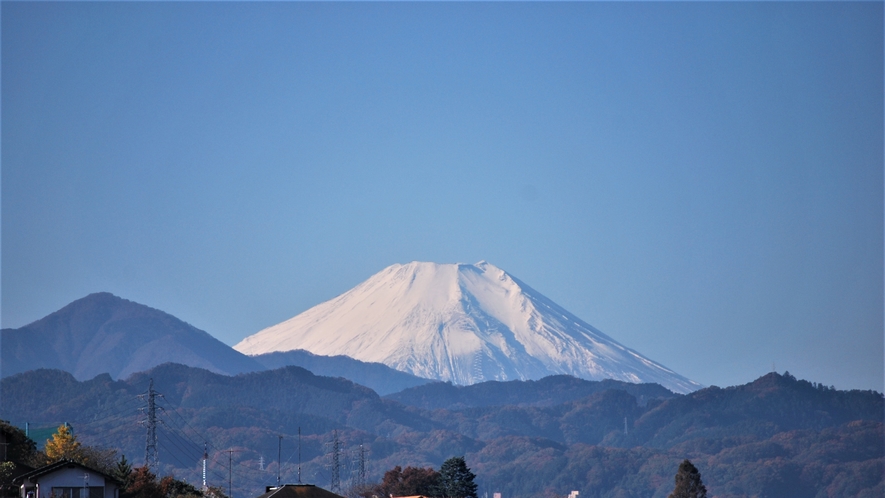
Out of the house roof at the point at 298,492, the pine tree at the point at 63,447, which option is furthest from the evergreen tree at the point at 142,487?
the pine tree at the point at 63,447

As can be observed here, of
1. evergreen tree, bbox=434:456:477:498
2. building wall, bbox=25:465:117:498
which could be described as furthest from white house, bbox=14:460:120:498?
evergreen tree, bbox=434:456:477:498

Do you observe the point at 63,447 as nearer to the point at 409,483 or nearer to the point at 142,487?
the point at 142,487

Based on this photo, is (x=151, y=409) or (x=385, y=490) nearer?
(x=151, y=409)

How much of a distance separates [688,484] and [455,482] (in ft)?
64.7

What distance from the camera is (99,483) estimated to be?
48.7 m

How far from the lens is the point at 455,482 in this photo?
93.4 m

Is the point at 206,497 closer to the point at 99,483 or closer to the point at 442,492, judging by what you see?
the point at 99,483

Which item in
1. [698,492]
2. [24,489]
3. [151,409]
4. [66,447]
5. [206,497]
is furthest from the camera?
[698,492]

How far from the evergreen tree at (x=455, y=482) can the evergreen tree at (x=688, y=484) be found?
16.7 metres

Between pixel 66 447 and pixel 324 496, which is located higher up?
pixel 66 447

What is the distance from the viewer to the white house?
155ft

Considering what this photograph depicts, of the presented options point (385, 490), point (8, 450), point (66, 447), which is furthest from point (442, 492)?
point (8, 450)

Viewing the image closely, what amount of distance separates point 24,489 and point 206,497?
18.7 meters

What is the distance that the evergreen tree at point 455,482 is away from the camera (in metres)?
92.1
